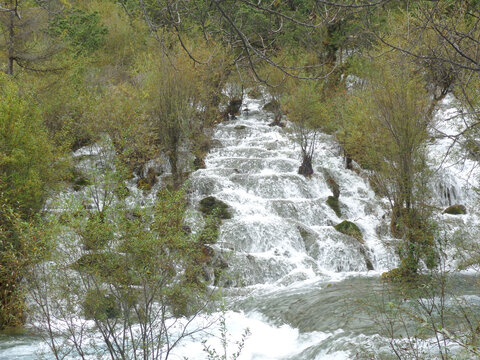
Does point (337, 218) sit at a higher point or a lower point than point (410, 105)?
lower

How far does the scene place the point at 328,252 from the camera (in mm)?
12438

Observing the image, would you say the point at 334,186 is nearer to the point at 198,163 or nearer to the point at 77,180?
the point at 198,163

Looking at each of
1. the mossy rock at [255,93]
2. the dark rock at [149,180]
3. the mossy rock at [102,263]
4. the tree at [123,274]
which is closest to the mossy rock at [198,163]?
the dark rock at [149,180]

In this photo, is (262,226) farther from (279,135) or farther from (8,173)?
(279,135)

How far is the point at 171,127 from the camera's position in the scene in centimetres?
1527

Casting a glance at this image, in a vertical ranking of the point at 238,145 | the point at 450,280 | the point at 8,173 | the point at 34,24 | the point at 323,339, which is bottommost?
the point at 323,339

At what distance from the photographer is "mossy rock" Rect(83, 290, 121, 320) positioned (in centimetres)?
498

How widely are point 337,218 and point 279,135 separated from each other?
7978mm

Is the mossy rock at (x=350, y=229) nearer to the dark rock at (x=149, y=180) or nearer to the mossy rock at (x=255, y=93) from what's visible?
the dark rock at (x=149, y=180)

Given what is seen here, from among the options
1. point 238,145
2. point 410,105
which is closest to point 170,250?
point 410,105

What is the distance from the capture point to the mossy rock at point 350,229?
43.6 feet

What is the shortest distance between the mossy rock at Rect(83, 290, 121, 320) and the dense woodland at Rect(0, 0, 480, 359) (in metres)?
0.02

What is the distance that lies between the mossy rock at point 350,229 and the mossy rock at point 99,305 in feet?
31.1

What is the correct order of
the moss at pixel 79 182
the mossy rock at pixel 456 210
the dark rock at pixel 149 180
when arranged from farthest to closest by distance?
the dark rock at pixel 149 180
the moss at pixel 79 182
the mossy rock at pixel 456 210
